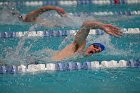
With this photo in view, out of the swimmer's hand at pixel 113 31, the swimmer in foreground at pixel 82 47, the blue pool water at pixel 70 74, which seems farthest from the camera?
the swimmer in foreground at pixel 82 47

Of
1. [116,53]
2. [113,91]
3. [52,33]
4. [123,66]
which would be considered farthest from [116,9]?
[113,91]

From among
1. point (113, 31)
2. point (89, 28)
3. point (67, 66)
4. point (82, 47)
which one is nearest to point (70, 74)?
point (67, 66)

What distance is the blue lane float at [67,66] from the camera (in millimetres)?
3694

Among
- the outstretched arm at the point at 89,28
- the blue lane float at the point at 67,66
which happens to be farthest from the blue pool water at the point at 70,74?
the outstretched arm at the point at 89,28

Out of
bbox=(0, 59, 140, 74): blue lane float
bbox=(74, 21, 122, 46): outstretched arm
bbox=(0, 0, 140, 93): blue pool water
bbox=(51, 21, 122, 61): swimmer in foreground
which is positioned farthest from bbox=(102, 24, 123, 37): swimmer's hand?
bbox=(0, 59, 140, 74): blue lane float

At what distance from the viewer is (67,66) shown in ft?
12.4

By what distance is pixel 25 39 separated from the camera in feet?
16.3

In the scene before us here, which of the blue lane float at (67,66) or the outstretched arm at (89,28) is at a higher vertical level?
the outstretched arm at (89,28)

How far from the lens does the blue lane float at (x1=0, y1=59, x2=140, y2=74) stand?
3694 mm

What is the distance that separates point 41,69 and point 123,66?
89cm

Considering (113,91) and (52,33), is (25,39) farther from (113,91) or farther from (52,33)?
(113,91)

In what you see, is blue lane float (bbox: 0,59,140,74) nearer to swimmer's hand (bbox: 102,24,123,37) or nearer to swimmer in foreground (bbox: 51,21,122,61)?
swimmer in foreground (bbox: 51,21,122,61)

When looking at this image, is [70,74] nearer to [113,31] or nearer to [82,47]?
[82,47]

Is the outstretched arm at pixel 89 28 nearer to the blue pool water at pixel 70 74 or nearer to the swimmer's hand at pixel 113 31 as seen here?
the swimmer's hand at pixel 113 31
